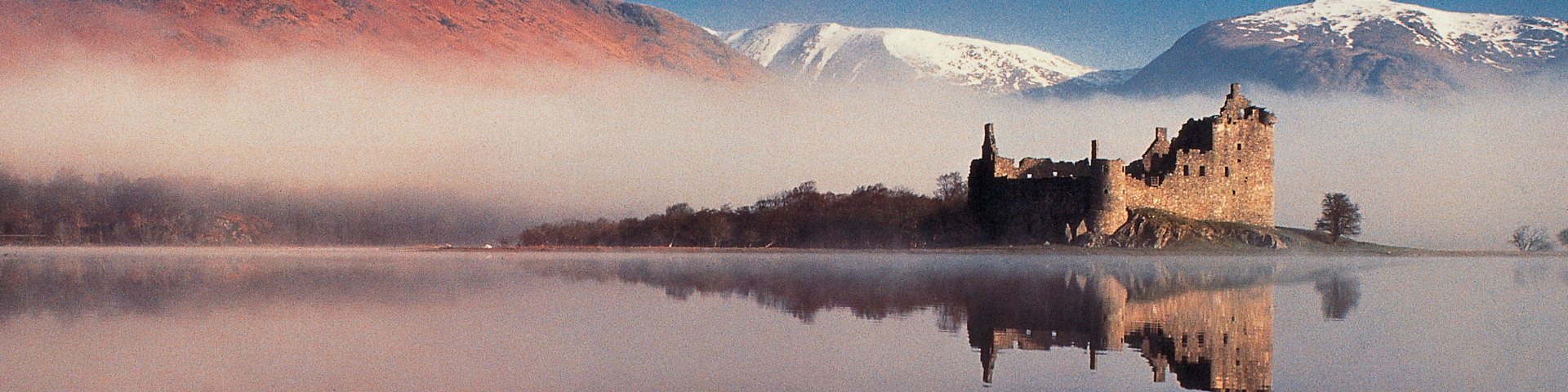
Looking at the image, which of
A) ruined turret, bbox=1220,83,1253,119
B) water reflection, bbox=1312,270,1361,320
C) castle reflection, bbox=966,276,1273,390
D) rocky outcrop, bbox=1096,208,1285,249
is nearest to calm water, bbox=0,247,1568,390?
castle reflection, bbox=966,276,1273,390

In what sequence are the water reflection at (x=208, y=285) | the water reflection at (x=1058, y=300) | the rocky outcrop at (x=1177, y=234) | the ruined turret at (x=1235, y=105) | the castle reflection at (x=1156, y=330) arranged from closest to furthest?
the castle reflection at (x=1156, y=330) < the water reflection at (x=1058, y=300) < the water reflection at (x=208, y=285) < the rocky outcrop at (x=1177, y=234) < the ruined turret at (x=1235, y=105)

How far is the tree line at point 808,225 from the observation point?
234ft

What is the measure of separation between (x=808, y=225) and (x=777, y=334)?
60049 millimetres

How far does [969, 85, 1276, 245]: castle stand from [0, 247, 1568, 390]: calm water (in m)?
22.8

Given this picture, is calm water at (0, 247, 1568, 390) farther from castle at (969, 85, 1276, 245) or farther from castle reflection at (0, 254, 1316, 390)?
castle at (969, 85, 1276, 245)

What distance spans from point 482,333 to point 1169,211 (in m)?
48.2

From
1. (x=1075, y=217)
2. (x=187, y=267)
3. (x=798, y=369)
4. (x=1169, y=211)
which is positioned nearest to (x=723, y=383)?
(x=798, y=369)

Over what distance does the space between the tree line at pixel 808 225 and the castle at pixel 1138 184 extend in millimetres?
2464

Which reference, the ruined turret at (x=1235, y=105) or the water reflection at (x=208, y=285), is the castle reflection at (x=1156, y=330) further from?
the ruined turret at (x=1235, y=105)

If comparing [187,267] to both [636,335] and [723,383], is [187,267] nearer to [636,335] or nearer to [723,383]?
[636,335]

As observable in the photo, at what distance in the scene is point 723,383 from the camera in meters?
15.0

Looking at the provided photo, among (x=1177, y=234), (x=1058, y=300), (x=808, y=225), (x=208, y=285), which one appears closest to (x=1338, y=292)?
(x=1058, y=300)

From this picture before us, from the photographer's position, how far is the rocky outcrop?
59.9 metres

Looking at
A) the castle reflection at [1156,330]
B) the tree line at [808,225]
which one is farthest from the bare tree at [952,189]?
the castle reflection at [1156,330]
